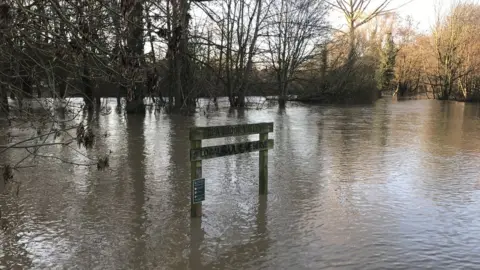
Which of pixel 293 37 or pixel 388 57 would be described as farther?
pixel 388 57

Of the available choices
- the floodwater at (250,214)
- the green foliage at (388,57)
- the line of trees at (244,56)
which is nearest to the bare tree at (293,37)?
the line of trees at (244,56)

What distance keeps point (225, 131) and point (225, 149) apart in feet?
0.75

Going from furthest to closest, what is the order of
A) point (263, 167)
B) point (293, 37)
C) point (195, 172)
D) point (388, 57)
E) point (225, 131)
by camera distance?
point (388, 57)
point (293, 37)
point (263, 167)
point (225, 131)
point (195, 172)

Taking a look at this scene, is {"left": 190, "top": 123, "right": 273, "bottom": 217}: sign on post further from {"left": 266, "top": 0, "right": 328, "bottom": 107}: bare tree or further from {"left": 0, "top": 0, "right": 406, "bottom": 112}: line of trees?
{"left": 266, "top": 0, "right": 328, "bottom": 107}: bare tree

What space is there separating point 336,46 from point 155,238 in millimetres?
32209

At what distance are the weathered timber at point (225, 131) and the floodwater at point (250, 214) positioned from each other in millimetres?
976

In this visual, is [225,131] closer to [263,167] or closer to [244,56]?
[263,167]

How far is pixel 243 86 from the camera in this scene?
92.6ft

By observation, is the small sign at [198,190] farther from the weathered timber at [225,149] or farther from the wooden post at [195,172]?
the weathered timber at [225,149]

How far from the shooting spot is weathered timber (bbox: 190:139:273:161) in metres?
5.05

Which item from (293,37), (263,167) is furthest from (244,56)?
(263,167)

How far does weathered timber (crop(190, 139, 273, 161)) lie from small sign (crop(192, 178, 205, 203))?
26cm

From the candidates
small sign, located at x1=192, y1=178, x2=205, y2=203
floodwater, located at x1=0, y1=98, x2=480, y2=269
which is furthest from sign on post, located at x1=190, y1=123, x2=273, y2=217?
floodwater, located at x1=0, y1=98, x2=480, y2=269

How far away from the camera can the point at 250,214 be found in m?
5.49
